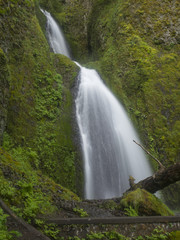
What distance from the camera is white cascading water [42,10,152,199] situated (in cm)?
764

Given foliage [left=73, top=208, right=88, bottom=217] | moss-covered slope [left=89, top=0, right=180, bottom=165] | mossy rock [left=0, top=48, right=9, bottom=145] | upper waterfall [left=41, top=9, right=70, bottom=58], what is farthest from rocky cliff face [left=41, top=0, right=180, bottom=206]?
mossy rock [left=0, top=48, right=9, bottom=145]

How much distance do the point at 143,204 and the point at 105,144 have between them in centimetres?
451

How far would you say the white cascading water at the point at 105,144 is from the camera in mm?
7645

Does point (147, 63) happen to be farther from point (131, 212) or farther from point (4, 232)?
point (4, 232)

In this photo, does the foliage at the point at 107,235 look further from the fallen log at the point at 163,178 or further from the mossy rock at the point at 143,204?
the fallen log at the point at 163,178

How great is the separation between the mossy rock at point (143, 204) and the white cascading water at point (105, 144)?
8.91 ft

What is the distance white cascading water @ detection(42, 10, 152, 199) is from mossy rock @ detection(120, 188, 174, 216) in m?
2.72

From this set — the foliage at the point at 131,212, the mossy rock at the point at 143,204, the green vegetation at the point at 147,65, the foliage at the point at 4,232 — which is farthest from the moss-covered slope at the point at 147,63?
the foliage at the point at 4,232

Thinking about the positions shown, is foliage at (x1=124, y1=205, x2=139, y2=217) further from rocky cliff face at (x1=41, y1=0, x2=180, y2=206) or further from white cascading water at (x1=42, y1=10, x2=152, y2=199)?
rocky cliff face at (x1=41, y1=0, x2=180, y2=206)

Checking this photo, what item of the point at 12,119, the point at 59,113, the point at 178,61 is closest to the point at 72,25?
the point at 178,61

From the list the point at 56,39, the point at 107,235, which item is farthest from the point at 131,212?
the point at 56,39

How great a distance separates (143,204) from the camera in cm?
444

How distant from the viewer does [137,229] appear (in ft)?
11.9

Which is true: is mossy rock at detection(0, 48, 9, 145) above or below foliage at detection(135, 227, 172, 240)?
above
